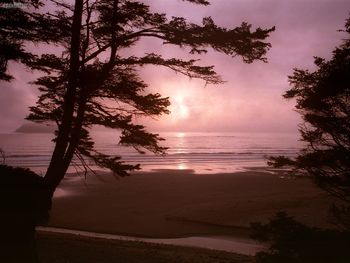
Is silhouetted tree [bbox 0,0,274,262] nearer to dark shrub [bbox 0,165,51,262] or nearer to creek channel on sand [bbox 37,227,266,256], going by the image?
dark shrub [bbox 0,165,51,262]

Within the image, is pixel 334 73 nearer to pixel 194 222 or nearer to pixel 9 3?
pixel 9 3

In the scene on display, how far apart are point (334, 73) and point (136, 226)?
14086 mm

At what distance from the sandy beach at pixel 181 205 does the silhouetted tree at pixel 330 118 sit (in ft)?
23.1

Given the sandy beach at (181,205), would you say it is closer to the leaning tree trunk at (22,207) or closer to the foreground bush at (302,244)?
the leaning tree trunk at (22,207)

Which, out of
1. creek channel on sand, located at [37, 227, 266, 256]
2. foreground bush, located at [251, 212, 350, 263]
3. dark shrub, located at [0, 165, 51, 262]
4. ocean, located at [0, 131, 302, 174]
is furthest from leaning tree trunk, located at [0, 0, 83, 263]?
creek channel on sand, located at [37, 227, 266, 256]

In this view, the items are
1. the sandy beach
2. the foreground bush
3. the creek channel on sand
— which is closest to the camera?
the foreground bush

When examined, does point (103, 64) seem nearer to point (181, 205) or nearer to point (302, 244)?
point (302, 244)

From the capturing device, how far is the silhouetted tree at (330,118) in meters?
9.15

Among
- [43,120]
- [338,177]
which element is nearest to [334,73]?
[338,177]

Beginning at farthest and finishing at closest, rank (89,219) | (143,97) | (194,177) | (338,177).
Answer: (194,177) → (89,219) → (143,97) → (338,177)

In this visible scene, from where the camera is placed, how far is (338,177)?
9234 mm

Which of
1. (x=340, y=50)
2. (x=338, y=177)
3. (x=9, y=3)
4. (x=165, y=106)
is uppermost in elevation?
(x=9, y=3)

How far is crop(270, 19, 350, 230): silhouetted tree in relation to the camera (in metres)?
9.15

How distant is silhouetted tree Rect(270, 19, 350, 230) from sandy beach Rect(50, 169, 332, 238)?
7.05 meters
